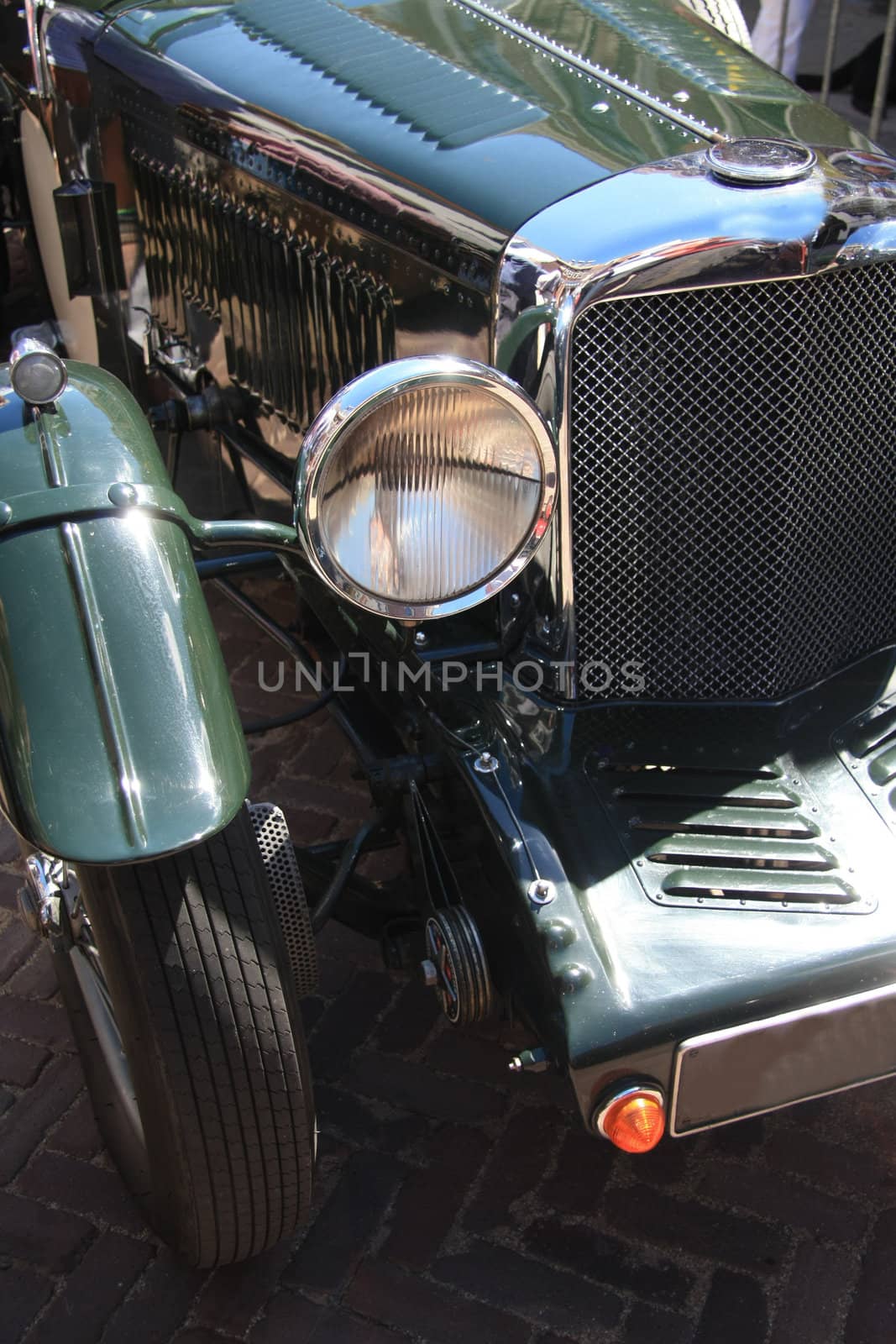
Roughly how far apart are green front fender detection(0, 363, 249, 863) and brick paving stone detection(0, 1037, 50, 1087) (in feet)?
3.45

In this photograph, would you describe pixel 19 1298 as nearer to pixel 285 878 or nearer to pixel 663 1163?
pixel 285 878

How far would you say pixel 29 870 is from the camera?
2.05 m

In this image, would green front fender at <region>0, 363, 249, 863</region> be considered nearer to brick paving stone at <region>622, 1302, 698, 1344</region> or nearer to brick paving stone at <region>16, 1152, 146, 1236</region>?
brick paving stone at <region>16, 1152, 146, 1236</region>

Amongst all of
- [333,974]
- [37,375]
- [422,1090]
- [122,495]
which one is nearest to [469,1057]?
[422,1090]

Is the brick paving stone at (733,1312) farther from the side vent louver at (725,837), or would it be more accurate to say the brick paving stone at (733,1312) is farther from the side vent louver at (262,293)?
the side vent louver at (262,293)

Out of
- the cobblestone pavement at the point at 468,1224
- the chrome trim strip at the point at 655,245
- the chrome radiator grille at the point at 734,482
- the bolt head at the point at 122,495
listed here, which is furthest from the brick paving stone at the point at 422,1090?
the bolt head at the point at 122,495

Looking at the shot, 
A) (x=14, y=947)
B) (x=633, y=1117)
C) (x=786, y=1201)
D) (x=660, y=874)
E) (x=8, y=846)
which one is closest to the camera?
(x=633, y=1117)

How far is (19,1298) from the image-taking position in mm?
2004

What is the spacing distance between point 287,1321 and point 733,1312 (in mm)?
685

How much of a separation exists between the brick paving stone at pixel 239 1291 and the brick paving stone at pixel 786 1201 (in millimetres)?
717

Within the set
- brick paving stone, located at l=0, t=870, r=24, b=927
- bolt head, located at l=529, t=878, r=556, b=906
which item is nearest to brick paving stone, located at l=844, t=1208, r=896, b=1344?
bolt head, located at l=529, t=878, r=556, b=906

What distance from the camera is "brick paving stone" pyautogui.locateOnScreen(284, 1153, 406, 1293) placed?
6.66ft

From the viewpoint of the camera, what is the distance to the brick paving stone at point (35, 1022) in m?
2.46

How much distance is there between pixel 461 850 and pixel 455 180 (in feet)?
3.42
